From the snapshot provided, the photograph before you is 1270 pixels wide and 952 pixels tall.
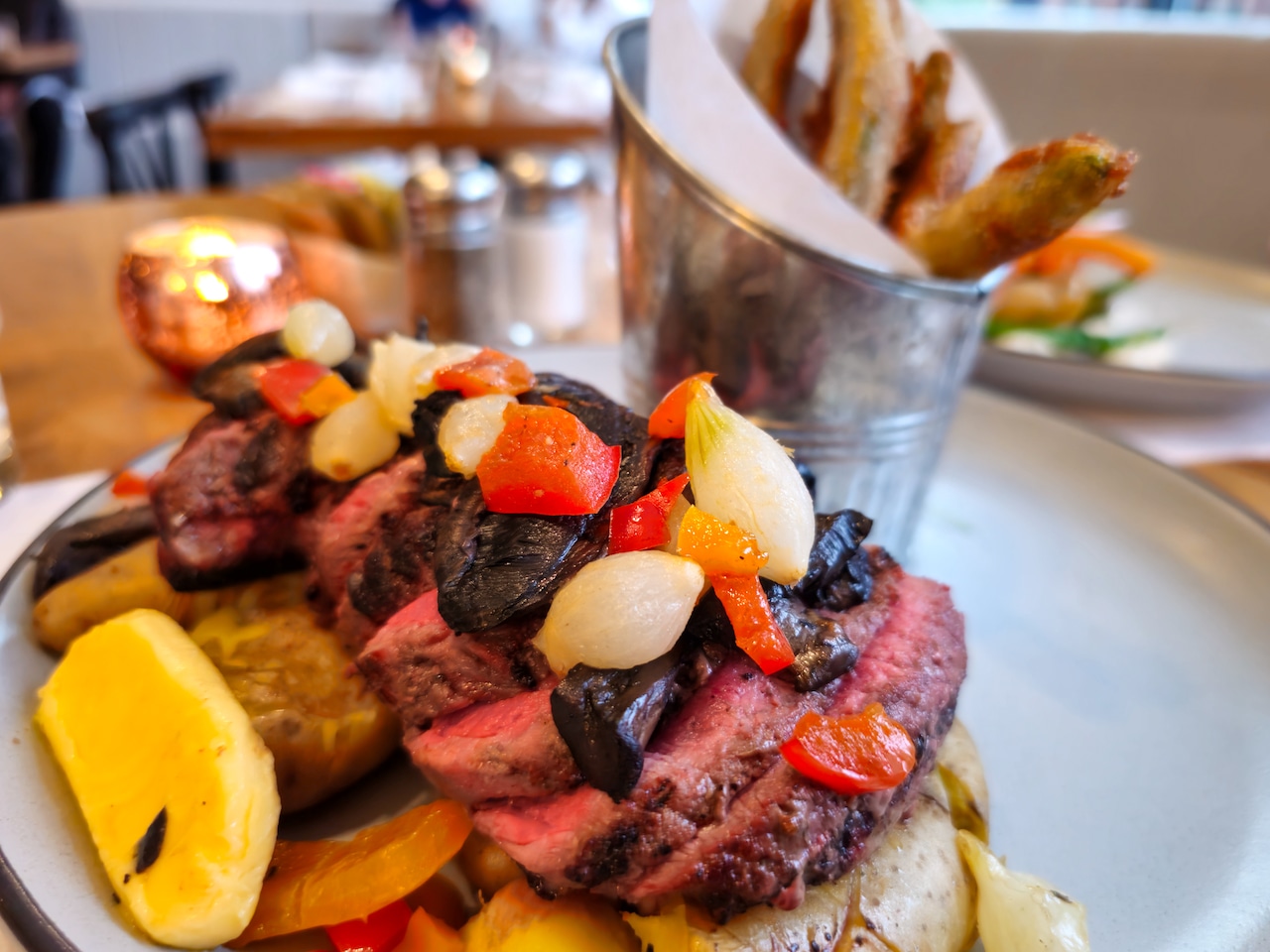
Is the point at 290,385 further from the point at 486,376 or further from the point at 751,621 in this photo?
the point at 751,621

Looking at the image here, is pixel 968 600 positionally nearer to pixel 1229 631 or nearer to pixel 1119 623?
pixel 1119 623

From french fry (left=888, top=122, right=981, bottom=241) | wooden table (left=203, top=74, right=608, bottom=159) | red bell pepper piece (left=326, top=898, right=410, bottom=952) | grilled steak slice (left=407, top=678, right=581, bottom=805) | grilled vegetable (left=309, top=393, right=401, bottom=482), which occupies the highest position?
french fry (left=888, top=122, right=981, bottom=241)

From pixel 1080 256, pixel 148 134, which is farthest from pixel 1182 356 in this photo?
pixel 148 134

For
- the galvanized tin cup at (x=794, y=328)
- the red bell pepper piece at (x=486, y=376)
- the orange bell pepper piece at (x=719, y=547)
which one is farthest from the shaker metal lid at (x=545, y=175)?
the orange bell pepper piece at (x=719, y=547)

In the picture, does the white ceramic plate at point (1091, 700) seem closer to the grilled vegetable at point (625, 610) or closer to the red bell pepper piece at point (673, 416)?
the grilled vegetable at point (625, 610)

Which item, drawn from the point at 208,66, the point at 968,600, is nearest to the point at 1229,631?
the point at 968,600

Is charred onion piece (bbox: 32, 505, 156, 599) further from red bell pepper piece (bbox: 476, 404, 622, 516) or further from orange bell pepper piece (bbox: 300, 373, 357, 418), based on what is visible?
red bell pepper piece (bbox: 476, 404, 622, 516)

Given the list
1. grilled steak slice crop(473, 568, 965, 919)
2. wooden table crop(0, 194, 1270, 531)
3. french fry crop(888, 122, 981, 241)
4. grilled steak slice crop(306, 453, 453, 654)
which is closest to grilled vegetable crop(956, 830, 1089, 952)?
grilled steak slice crop(473, 568, 965, 919)
